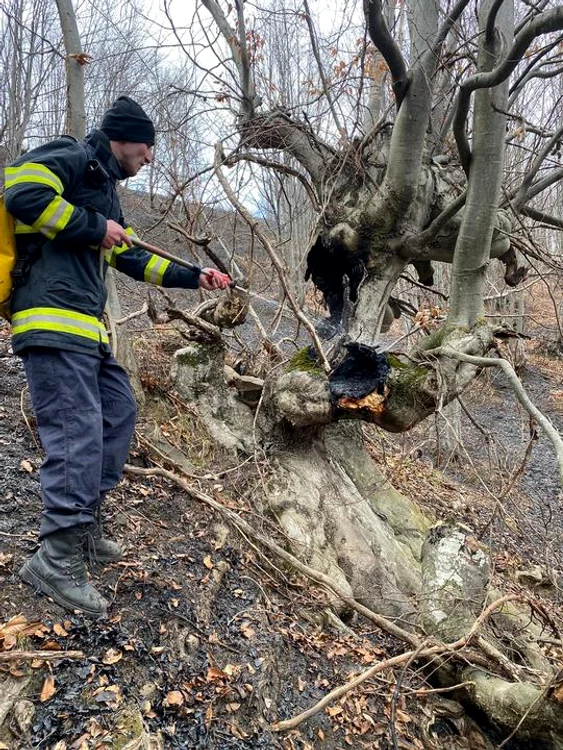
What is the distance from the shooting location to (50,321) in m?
2.31

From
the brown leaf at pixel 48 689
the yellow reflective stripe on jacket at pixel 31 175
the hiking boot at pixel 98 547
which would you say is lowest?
the brown leaf at pixel 48 689

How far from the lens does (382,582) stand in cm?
408

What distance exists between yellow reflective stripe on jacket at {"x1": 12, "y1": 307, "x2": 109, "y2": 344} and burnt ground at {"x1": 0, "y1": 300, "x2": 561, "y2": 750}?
1.06m

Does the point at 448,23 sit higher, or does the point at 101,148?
the point at 448,23

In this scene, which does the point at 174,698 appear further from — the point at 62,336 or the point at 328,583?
the point at 62,336

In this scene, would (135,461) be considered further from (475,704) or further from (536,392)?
(536,392)

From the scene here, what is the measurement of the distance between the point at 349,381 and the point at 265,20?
4417 millimetres

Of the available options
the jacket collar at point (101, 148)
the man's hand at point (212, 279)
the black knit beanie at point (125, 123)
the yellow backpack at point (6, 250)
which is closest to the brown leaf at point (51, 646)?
the yellow backpack at point (6, 250)

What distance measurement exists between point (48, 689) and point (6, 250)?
5.75 feet

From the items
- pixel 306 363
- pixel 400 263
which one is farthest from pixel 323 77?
pixel 306 363

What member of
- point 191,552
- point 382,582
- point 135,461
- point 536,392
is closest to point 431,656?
point 382,582

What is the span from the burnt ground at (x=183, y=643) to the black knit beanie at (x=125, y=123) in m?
1.94

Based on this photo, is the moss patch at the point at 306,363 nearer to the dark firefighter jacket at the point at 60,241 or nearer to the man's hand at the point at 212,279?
the man's hand at the point at 212,279

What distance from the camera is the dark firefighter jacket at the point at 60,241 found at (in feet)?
7.27
